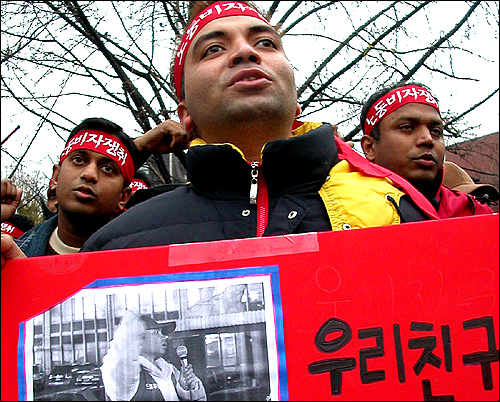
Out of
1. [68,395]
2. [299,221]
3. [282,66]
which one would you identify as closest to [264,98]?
[282,66]

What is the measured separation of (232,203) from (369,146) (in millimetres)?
1620

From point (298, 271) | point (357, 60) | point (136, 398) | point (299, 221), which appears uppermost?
point (357, 60)

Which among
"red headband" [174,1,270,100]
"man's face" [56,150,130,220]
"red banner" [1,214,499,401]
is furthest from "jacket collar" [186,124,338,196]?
"man's face" [56,150,130,220]

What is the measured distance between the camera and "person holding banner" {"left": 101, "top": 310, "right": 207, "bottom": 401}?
94cm

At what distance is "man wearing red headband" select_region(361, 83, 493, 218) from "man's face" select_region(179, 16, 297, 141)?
1.07 m

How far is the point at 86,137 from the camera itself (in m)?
2.52

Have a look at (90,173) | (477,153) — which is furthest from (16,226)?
(477,153)

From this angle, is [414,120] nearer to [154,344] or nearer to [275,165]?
[275,165]

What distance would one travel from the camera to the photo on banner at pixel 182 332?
95cm

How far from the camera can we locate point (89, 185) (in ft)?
7.68

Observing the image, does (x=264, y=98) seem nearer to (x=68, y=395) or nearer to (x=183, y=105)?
(x=183, y=105)

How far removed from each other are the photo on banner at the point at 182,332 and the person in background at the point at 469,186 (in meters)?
1.78

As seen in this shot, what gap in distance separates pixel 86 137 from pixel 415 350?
2052 mm

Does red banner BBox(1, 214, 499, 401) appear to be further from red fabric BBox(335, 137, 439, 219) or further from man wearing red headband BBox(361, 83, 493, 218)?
man wearing red headband BBox(361, 83, 493, 218)
